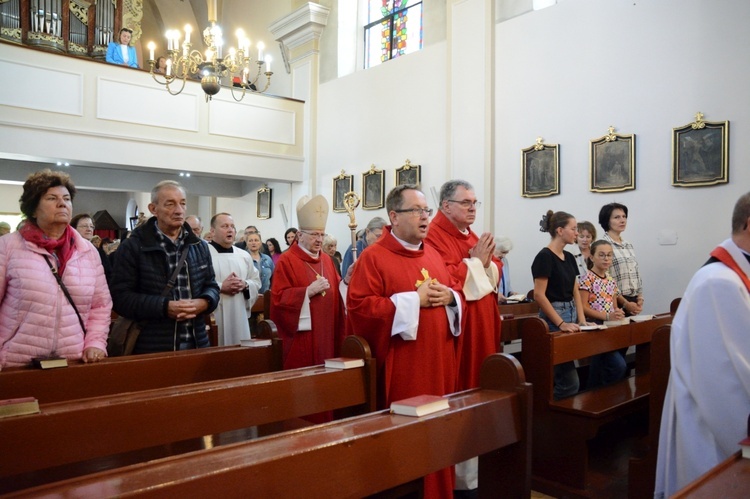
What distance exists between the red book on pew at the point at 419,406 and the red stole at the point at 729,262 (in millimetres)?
1132

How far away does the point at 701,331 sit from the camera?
2176 millimetres

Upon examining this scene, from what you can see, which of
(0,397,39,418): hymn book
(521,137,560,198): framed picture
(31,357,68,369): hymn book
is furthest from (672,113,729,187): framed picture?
(0,397,39,418): hymn book

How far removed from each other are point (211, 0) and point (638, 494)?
21.8ft

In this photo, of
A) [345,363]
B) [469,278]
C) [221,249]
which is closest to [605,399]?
[469,278]

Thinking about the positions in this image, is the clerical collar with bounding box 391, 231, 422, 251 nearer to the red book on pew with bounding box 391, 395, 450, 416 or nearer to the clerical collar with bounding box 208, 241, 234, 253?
the red book on pew with bounding box 391, 395, 450, 416

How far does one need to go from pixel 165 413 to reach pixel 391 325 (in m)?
1.25

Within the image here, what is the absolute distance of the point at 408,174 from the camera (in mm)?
9945

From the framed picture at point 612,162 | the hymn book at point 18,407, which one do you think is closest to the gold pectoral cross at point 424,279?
the hymn book at point 18,407

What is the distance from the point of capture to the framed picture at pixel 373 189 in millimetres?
10461

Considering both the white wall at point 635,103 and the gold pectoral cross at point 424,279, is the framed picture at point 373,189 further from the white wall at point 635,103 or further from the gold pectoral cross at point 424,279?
the gold pectoral cross at point 424,279

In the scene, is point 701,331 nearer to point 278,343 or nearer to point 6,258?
point 278,343

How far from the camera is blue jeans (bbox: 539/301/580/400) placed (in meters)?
4.35

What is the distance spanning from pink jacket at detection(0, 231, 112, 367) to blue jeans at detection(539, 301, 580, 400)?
2959 mm

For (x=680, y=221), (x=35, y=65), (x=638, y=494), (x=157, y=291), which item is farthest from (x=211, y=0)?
(x=638, y=494)
